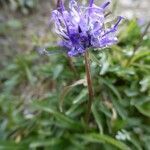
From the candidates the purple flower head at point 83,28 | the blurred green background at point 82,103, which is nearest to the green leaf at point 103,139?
the blurred green background at point 82,103

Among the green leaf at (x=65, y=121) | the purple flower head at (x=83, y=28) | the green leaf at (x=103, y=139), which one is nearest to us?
the purple flower head at (x=83, y=28)

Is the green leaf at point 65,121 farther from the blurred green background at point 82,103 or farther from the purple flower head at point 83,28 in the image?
the purple flower head at point 83,28

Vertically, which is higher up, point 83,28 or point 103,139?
point 83,28

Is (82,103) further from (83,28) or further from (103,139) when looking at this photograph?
(83,28)

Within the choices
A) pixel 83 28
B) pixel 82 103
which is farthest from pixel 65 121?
pixel 83 28

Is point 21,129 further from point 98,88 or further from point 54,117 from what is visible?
point 98,88

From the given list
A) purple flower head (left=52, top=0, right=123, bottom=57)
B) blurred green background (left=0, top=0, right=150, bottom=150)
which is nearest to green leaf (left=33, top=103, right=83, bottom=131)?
blurred green background (left=0, top=0, right=150, bottom=150)
